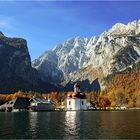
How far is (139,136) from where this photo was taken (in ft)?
199

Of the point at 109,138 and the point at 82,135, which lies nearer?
the point at 109,138

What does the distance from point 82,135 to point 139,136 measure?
9.95 metres

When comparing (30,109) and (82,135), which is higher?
(30,109)

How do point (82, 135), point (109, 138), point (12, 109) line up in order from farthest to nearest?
point (12, 109) < point (82, 135) < point (109, 138)

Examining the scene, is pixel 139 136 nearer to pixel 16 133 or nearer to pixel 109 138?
pixel 109 138

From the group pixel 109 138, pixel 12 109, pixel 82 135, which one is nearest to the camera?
pixel 109 138

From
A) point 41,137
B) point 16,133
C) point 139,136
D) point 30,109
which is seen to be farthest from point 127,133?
point 30,109

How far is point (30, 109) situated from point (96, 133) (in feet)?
449

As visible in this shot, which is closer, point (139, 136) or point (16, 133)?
point (139, 136)

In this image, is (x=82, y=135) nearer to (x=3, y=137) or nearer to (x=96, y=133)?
(x=96, y=133)

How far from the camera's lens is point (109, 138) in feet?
192

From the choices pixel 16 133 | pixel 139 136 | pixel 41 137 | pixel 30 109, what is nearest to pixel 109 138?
pixel 139 136

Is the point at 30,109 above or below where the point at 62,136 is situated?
above

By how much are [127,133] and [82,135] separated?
8368mm
